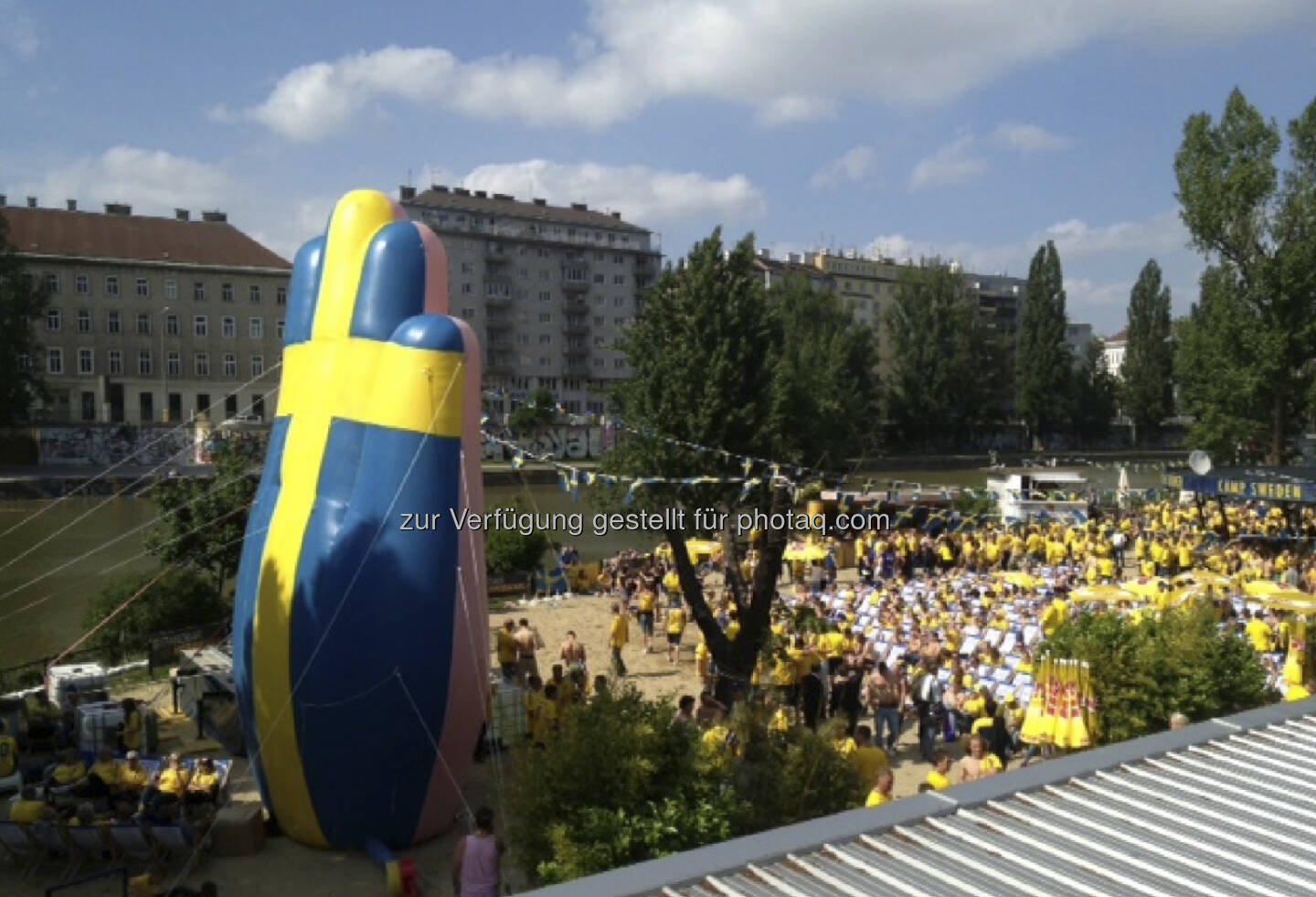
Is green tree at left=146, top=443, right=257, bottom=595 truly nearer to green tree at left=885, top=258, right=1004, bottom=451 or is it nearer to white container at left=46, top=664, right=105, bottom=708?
white container at left=46, top=664, right=105, bottom=708

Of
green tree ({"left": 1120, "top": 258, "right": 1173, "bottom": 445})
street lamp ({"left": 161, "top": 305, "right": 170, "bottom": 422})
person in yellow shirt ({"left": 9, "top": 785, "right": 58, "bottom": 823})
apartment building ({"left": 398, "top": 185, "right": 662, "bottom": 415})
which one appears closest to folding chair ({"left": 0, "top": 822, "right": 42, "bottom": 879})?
person in yellow shirt ({"left": 9, "top": 785, "right": 58, "bottom": 823})

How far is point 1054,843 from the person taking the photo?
4785mm

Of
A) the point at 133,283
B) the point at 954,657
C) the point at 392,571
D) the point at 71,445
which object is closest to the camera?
the point at 392,571

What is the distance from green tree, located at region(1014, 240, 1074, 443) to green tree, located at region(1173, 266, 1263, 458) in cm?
3829

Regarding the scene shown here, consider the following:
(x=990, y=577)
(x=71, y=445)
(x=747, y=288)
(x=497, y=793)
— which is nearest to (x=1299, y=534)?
(x=990, y=577)

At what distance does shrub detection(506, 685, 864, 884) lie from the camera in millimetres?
6746

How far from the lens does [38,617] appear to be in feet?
73.8

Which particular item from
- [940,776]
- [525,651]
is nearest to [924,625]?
[525,651]

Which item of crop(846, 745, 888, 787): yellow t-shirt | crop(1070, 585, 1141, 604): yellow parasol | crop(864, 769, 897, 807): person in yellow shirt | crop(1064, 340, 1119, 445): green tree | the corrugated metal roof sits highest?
crop(1064, 340, 1119, 445): green tree

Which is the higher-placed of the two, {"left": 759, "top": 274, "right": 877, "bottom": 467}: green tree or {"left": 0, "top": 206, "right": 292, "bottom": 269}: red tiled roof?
{"left": 0, "top": 206, "right": 292, "bottom": 269}: red tiled roof

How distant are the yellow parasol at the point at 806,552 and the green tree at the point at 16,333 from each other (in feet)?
142

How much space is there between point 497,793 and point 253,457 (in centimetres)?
1350

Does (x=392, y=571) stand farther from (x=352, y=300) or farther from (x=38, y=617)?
(x=38, y=617)

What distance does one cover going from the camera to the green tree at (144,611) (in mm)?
16734
